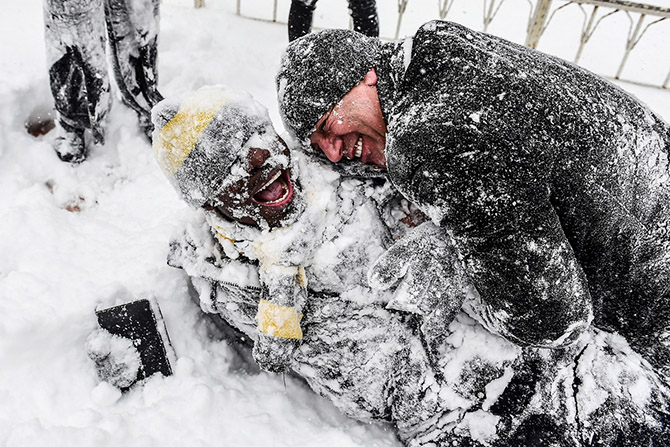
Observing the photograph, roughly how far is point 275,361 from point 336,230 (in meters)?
0.37

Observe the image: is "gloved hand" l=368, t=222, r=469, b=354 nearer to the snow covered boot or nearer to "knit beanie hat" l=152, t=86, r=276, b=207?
"knit beanie hat" l=152, t=86, r=276, b=207

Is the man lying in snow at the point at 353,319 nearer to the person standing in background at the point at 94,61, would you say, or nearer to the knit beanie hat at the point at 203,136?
the knit beanie hat at the point at 203,136

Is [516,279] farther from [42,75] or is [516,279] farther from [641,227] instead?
[42,75]

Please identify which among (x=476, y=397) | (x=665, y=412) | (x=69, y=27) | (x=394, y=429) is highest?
(x=69, y=27)

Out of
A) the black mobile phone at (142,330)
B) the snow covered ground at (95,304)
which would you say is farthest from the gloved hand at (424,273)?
the black mobile phone at (142,330)

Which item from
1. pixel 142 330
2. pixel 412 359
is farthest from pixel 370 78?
pixel 142 330

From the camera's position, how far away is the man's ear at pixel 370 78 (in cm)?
120

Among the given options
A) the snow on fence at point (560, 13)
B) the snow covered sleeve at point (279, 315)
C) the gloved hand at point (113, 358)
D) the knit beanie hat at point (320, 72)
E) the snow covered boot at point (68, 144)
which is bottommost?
the gloved hand at point (113, 358)

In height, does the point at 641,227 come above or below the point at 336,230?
above

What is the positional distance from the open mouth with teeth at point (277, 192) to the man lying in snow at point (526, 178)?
0.86ft

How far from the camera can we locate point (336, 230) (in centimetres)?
138

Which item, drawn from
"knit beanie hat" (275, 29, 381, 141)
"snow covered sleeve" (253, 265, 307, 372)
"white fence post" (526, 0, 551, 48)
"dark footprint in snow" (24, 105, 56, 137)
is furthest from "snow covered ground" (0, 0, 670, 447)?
"white fence post" (526, 0, 551, 48)

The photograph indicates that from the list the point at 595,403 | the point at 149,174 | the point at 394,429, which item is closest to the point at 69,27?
the point at 149,174

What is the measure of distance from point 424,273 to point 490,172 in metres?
0.28
